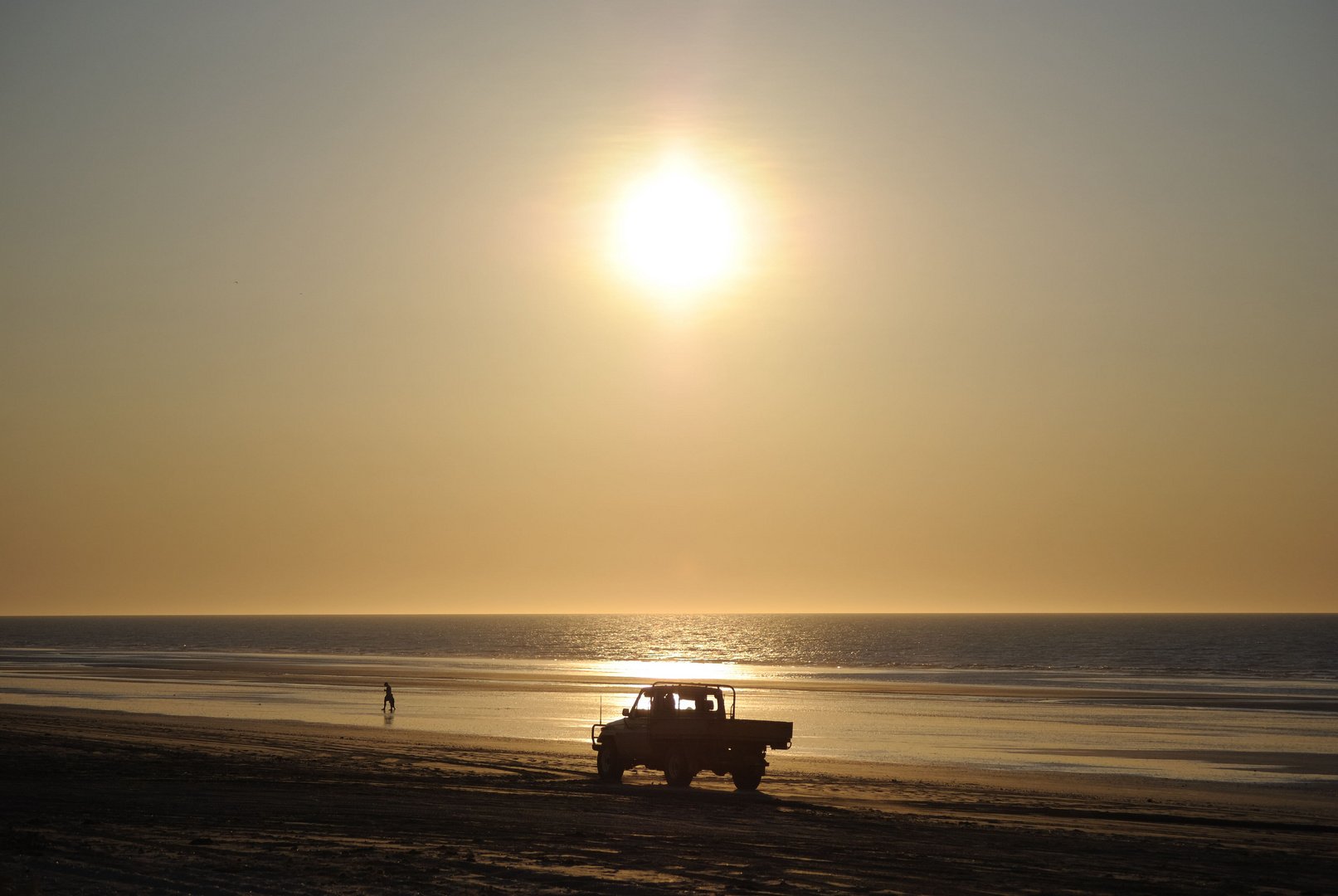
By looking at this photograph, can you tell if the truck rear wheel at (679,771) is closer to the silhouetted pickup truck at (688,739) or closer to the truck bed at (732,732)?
the silhouetted pickup truck at (688,739)

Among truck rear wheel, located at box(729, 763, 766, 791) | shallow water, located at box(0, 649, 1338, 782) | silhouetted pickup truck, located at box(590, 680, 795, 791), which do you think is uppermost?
silhouetted pickup truck, located at box(590, 680, 795, 791)

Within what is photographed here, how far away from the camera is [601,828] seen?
64.4 feet

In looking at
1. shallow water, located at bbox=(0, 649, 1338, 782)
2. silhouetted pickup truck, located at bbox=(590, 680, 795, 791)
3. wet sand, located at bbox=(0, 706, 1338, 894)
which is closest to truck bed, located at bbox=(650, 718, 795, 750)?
silhouetted pickup truck, located at bbox=(590, 680, 795, 791)

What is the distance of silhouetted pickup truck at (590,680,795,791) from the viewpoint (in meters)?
26.3

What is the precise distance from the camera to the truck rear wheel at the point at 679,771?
87.7 ft

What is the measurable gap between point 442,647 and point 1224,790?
12786 centimetres

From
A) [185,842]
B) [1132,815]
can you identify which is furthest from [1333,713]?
[185,842]

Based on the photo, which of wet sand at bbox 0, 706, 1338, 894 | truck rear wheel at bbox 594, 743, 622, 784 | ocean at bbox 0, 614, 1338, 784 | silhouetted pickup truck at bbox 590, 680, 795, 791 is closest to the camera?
wet sand at bbox 0, 706, 1338, 894

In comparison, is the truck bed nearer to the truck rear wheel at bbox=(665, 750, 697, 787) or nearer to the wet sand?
the truck rear wheel at bbox=(665, 750, 697, 787)

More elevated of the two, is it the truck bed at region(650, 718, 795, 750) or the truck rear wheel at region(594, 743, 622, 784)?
the truck bed at region(650, 718, 795, 750)

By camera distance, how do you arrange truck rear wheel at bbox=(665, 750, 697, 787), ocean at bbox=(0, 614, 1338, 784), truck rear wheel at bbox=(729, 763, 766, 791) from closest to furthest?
truck rear wheel at bbox=(729, 763, 766, 791)
truck rear wheel at bbox=(665, 750, 697, 787)
ocean at bbox=(0, 614, 1338, 784)

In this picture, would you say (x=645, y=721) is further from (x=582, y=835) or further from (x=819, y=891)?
(x=819, y=891)

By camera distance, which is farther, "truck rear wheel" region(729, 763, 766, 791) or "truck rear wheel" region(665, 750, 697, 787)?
"truck rear wheel" region(665, 750, 697, 787)

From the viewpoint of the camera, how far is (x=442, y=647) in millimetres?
147625
